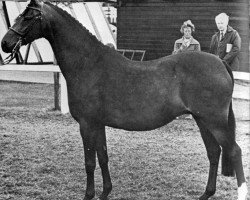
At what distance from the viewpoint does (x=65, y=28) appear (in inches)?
184

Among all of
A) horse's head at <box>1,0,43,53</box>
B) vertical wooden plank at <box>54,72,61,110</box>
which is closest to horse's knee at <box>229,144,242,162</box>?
horse's head at <box>1,0,43,53</box>

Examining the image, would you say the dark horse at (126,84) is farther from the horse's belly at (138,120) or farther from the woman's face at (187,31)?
the woman's face at (187,31)

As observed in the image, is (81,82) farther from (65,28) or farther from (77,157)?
(77,157)

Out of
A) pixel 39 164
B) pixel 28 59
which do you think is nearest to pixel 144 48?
pixel 28 59

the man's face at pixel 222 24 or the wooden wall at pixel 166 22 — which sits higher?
the man's face at pixel 222 24

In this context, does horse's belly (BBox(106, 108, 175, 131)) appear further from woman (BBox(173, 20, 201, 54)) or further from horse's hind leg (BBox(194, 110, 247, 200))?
woman (BBox(173, 20, 201, 54))

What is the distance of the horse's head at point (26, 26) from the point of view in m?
4.59

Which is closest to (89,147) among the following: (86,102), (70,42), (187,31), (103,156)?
(103,156)

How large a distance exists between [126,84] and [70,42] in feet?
2.45

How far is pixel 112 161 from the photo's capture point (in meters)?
6.50

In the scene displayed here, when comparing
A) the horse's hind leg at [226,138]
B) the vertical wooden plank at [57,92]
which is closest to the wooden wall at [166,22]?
the vertical wooden plank at [57,92]

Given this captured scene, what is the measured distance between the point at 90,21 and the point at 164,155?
1429 centimetres

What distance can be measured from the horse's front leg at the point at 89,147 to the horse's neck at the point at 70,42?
647mm

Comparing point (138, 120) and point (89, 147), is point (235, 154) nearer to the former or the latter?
point (138, 120)
